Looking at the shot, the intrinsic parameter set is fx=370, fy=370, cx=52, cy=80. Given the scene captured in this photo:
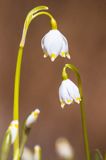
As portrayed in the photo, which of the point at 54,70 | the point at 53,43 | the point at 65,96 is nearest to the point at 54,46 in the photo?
the point at 53,43

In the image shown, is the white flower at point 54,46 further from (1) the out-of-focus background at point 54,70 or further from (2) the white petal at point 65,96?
(1) the out-of-focus background at point 54,70

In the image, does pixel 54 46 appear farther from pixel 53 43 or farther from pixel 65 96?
pixel 65 96

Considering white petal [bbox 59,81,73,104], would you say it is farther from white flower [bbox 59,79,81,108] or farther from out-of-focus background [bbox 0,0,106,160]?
out-of-focus background [bbox 0,0,106,160]

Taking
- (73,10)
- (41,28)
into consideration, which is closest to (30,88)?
(41,28)

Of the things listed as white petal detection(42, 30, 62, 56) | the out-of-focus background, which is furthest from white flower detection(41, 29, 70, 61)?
the out-of-focus background

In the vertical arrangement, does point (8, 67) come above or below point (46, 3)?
below

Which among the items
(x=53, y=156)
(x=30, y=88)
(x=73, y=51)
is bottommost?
(x=53, y=156)

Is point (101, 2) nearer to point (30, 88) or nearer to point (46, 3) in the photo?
point (46, 3)

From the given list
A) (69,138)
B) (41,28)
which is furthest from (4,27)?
(69,138)

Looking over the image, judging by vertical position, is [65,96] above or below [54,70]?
below
